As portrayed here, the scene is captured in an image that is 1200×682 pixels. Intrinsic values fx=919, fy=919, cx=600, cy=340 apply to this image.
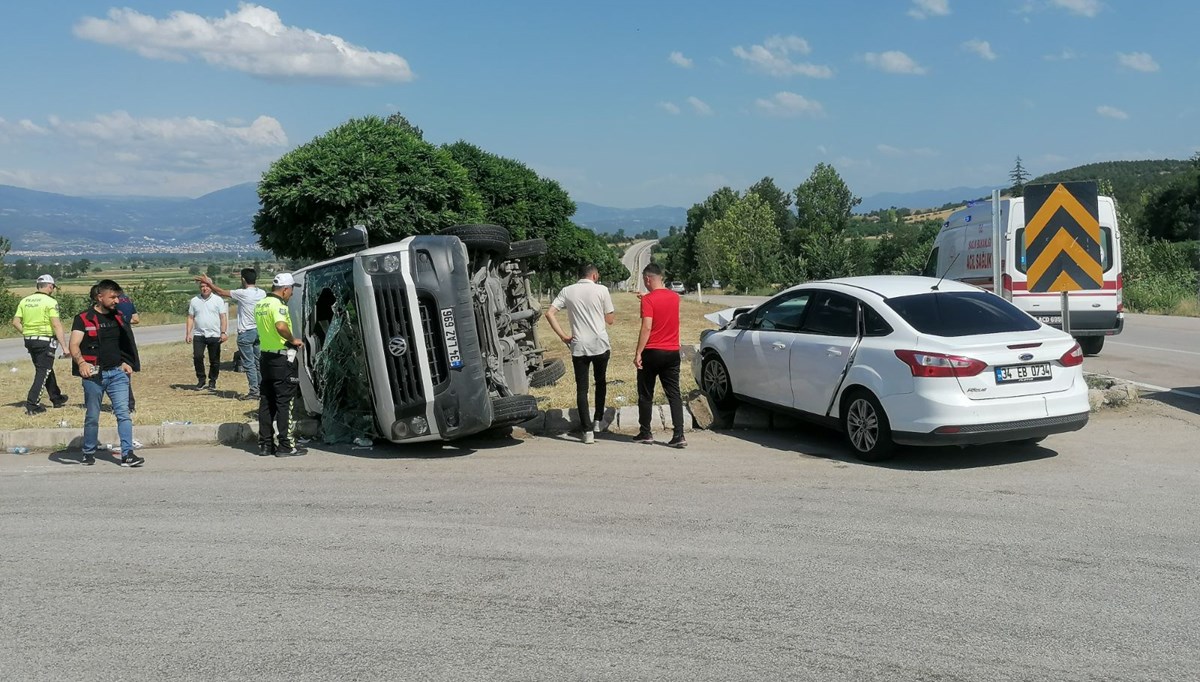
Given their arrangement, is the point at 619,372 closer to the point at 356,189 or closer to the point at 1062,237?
the point at 356,189

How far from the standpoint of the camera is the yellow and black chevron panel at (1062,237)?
1083 centimetres

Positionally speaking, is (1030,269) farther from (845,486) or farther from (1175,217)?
(1175,217)

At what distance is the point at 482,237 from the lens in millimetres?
10742

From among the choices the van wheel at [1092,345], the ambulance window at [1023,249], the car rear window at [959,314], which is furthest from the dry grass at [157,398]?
the van wheel at [1092,345]

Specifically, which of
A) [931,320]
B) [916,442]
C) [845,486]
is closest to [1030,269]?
[931,320]

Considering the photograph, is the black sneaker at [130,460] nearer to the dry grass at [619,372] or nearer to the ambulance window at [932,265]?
the dry grass at [619,372]

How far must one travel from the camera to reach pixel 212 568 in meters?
5.66

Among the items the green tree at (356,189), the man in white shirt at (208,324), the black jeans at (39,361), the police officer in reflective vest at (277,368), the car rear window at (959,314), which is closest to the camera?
the car rear window at (959,314)

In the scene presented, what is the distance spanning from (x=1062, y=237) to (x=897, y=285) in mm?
3352

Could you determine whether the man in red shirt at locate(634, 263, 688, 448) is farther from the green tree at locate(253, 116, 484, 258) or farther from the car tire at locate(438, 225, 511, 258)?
the green tree at locate(253, 116, 484, 258)

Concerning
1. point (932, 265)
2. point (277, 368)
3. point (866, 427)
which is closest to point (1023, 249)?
point (932, 265)

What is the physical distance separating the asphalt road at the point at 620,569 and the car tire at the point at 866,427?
0.18 metres

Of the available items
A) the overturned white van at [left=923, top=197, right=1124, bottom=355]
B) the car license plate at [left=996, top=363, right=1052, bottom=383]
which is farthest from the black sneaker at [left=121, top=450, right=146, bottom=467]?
the overturned white van at [left=923, top=197, right=1124, bottom=355]

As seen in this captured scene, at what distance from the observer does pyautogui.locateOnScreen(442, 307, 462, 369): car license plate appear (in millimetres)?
8859
